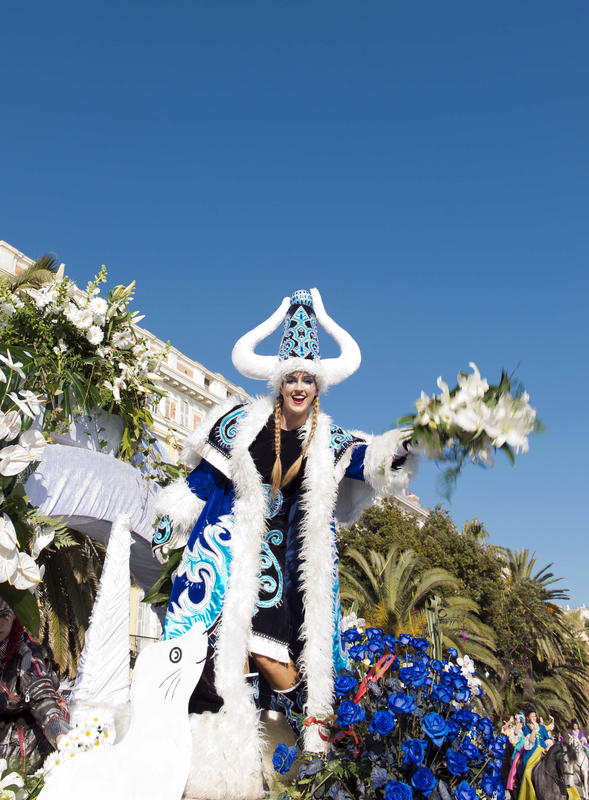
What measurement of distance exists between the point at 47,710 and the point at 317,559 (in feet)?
5.26

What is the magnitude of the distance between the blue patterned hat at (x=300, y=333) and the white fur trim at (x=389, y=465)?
0.77 metres

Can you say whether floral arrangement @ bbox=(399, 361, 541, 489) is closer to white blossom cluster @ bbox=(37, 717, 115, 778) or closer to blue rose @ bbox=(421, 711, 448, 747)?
blue rose @ bbox=(421, 711, 448, 747)

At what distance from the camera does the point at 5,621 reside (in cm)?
373

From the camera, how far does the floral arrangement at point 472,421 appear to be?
3.47 m

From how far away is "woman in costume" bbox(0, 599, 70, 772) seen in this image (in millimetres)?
3486

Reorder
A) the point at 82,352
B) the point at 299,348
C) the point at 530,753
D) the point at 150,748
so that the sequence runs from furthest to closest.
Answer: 1. the point at 530,753
2. the point at 82,352
3. the point at 299,348
4. the point at 150,748

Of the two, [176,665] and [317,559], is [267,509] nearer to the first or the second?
[317,559]

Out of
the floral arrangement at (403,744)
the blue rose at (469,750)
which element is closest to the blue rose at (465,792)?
the floral arrangement at (403,744)

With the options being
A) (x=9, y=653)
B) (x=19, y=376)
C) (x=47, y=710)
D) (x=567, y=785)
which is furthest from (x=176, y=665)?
(x=567, y=785)

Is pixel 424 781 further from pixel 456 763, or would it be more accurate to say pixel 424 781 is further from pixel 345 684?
pixel 345 684

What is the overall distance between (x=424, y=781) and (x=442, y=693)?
39 cm

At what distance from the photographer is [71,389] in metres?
4.84

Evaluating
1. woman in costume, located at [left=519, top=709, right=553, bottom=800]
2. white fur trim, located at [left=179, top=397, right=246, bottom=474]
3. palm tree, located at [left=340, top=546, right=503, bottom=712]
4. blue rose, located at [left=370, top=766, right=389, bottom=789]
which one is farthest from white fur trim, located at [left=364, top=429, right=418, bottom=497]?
palm tree, located at [left=340, top=546, right=503, bottom=712]

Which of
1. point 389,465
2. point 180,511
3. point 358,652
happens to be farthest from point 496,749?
point 180,511
